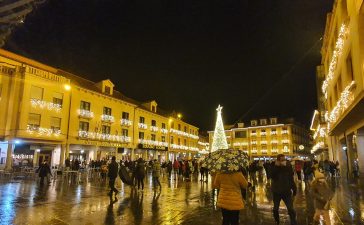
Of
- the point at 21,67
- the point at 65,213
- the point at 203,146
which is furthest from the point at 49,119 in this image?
the point at 203,146

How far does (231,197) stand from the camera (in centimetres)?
551

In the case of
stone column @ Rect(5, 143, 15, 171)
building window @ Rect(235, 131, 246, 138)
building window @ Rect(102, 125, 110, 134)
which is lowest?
stone column @ Rect(5, 143, 15, 171)

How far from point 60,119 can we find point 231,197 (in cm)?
2832

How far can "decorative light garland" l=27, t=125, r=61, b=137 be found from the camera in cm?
2689

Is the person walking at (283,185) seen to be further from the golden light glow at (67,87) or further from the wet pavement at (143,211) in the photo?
the golden light glow at (67,87)

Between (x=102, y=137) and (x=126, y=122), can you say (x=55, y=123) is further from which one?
(x=126, y=122)

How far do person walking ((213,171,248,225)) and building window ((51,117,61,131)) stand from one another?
27379 mm

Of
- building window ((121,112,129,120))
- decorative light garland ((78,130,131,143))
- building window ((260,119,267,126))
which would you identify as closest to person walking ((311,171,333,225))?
decorative light garland ((78,130,131,143))

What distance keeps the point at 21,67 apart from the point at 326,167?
1098 inches

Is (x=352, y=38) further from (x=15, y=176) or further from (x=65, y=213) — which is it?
(x=15, y=176)

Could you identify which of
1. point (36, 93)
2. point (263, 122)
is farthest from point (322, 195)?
point (263, 122)

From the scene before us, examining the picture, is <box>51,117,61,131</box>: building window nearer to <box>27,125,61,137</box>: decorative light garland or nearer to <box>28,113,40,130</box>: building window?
<box>27,125,61,137</box>: decorative light garland

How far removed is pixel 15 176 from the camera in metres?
23.1

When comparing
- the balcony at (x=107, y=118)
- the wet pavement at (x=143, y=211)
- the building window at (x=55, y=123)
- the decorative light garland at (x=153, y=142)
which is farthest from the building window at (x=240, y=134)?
the wet pavement at (x=143, y=211)
